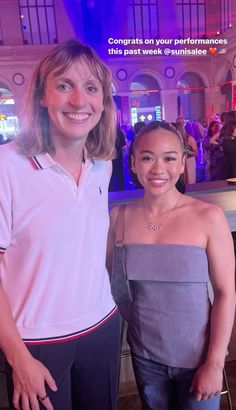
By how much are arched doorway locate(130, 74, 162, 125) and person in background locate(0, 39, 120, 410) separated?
45.9ft

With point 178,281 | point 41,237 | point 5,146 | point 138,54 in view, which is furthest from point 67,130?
point 138,54

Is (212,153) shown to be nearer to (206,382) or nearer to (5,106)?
(206,382)

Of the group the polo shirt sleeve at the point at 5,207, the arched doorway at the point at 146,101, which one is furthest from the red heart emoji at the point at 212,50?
the polo shirt sleeve at the point at 5,207

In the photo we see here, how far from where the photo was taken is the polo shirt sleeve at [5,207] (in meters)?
0.87

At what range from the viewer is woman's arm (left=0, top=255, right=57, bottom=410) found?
0.88 metres

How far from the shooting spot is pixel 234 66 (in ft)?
43.3

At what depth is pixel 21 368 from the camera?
0.89m

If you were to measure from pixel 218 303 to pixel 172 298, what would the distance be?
0.13m

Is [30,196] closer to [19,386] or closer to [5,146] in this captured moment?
[5,146]

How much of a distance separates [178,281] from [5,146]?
24.0 inches

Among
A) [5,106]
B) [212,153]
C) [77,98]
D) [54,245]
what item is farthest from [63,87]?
[5,106]

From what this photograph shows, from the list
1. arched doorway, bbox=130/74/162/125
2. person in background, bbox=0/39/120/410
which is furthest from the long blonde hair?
arched doorway, bbox=130/74/162/125

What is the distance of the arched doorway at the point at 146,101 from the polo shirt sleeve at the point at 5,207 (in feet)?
46.5

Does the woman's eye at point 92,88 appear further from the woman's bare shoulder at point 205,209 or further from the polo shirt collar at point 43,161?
the woman's bare shoulder at point 205,209
